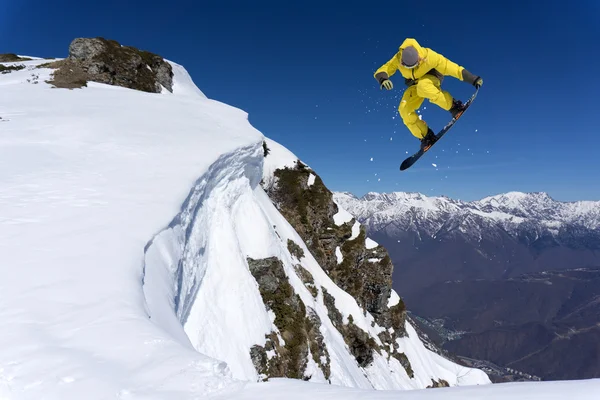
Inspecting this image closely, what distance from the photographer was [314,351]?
21000 mm

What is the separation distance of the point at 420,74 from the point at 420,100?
Result: 1510 mm

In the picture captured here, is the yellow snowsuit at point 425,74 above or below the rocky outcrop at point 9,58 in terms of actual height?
below

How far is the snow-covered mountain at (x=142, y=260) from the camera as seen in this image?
14.4ft

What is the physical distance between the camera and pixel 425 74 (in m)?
12.4

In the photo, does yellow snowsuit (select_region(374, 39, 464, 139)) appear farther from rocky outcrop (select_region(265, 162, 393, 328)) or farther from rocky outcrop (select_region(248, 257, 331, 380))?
rocky outcrop (select_region(265, 162, 393, 328))

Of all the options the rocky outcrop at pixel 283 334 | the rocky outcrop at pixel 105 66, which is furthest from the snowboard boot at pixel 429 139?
the rocky outcrop at pixel 105 66

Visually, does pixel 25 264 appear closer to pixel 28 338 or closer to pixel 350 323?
pixel 28 338

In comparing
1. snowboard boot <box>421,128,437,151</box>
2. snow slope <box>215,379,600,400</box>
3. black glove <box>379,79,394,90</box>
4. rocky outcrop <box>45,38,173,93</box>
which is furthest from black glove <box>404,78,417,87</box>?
rocky outcrop <box>45,38,173,93</box>

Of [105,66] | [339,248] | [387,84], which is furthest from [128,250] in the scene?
[339,248]

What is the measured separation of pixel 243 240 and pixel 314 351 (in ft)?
27.7

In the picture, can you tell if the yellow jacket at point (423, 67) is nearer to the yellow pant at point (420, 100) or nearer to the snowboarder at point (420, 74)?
the snowboarder at point (420, 74)

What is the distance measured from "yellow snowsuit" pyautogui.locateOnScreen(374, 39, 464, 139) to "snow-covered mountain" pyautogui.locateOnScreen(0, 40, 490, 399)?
8900 mm

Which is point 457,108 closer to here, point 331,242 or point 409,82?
point 409,82

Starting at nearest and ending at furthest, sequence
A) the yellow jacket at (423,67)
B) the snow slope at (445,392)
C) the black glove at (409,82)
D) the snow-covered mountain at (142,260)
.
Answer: the snow slope at (445,392) < the snow-covered mountain at (142,260) < the yellow jacket at (423,67) < the black glove at (409,82)
